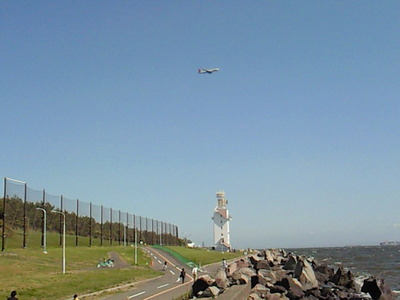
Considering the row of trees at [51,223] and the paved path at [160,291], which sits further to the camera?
the row of trees at [51,223]

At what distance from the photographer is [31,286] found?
3247 centimetres

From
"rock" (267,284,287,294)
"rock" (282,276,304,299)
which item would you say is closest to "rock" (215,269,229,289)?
"rock" (267,284,287,294)

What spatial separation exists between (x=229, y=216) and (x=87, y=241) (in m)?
41.8

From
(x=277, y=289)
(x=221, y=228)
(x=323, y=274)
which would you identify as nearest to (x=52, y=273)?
(x=323, y=274)

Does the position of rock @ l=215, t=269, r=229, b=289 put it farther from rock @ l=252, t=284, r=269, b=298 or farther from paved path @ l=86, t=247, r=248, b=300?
paved path @ l=86, t=247, r=248, b=300

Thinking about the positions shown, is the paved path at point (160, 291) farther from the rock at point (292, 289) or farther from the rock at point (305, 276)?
the rock at point (305, 276)

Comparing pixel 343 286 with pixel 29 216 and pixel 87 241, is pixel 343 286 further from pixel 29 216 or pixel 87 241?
pixel 87 241

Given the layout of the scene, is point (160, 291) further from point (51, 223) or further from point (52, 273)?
point (51, 223)

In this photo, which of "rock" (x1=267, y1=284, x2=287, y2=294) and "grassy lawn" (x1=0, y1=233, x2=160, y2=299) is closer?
"rock" (x1=267, y1=284, x2=287, y2=294)

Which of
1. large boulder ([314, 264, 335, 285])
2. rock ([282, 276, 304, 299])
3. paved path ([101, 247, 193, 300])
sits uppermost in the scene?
rock ([282, 276, 304, 299])

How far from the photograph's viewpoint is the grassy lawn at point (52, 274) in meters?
31.8

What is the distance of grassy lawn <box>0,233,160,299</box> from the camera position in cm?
3175

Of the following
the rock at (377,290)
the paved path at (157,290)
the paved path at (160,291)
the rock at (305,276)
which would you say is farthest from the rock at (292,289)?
the paved path at (157,290)

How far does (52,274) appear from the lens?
1624 inches
